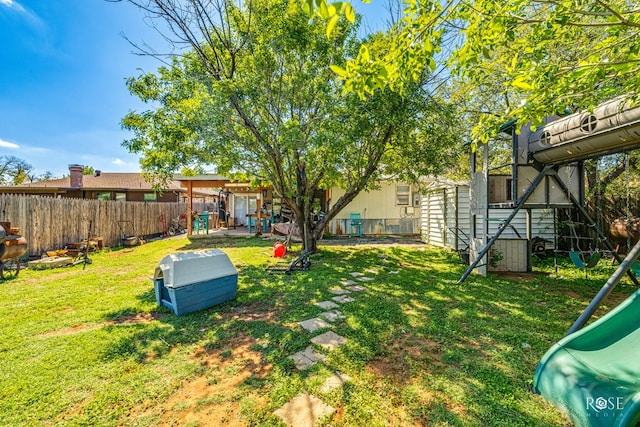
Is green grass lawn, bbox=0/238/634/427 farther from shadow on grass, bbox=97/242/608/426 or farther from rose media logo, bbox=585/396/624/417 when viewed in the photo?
rose media logo, bbox=585/396/624/417

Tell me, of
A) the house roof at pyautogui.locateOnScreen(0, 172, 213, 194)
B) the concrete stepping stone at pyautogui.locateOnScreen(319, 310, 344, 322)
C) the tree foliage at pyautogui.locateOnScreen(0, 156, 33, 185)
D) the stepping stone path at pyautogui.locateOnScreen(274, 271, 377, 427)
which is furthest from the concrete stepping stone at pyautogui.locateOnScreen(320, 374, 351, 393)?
the tree foliage at pyautogui.locateOnScreen(0, 156, 33, 185)

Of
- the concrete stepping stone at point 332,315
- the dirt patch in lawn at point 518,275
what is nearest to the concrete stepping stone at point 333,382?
the concrete stepping stone at point 332,315

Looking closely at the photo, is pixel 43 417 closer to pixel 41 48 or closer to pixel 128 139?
pixel 128 139

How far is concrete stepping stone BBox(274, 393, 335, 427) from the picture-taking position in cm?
187

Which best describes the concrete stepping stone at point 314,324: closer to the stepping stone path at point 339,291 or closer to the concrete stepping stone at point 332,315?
the concrete stepping stone at point 332,315

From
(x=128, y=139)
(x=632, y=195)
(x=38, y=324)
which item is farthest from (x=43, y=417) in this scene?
(x=632, y=195)

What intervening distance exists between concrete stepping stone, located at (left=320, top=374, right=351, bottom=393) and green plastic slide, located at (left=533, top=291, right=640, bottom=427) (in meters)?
1.61

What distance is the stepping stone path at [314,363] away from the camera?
6.29ft

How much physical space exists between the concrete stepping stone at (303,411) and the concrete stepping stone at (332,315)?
1545 mm

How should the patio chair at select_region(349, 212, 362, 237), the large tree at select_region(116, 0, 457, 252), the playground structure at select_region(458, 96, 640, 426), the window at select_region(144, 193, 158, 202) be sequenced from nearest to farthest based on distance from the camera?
the playground structure at select_region(458, 96, 640, 426) → the large tree at select_region(116, 0, 457, 252) → the patio chair at select_region(349, 212, 362, 237) → the window at select_region(144, 193, 158, 202)

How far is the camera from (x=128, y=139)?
21.1 feet

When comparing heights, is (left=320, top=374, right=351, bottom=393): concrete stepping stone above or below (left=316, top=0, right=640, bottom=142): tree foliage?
below

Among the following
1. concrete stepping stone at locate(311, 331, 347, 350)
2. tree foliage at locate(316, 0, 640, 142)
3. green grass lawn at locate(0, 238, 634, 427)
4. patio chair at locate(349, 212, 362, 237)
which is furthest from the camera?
patio chair at locate(349, 212, 362, 237)

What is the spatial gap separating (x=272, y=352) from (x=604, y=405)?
104 inches
